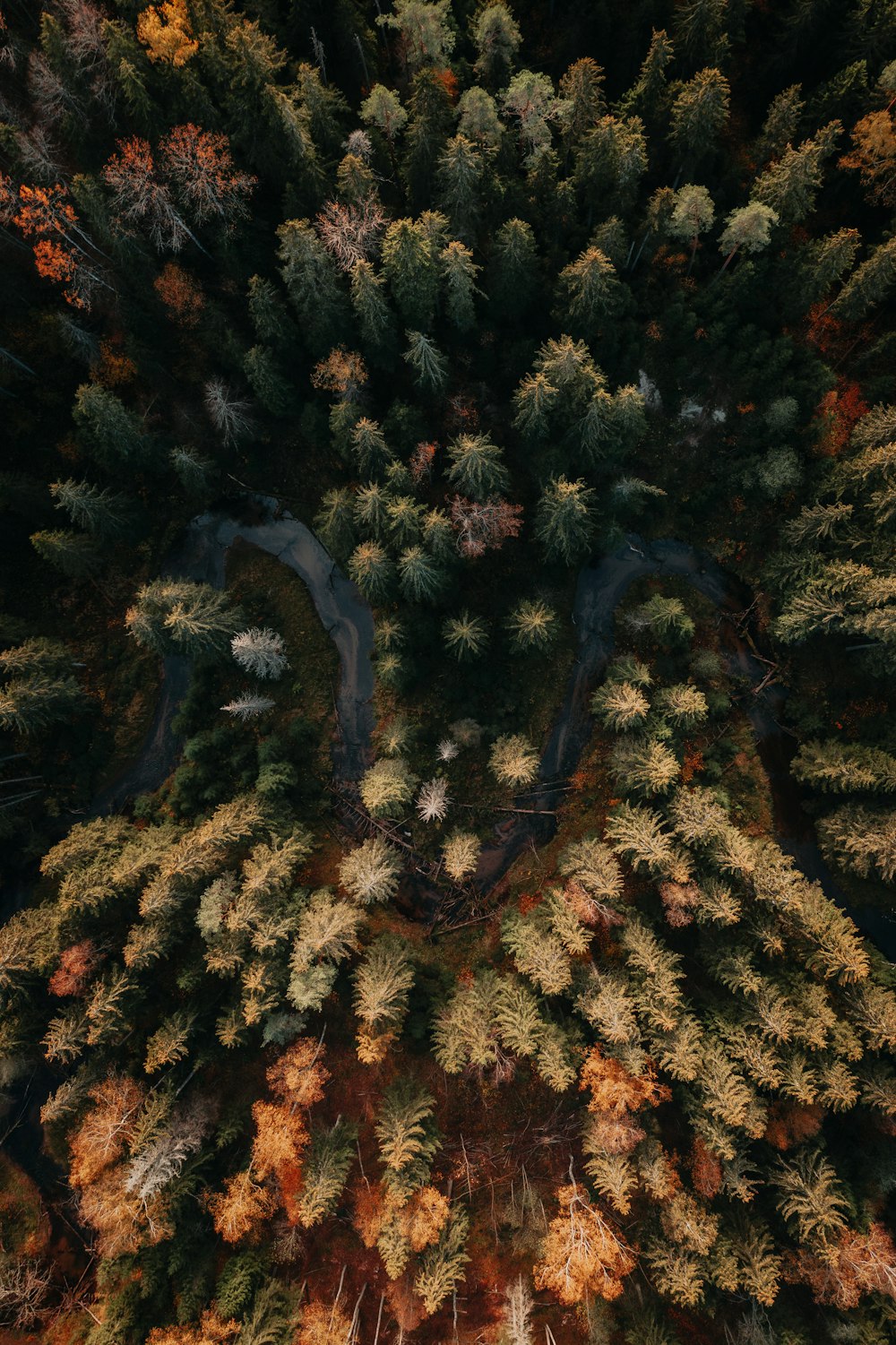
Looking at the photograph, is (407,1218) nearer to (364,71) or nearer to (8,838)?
(8,838)

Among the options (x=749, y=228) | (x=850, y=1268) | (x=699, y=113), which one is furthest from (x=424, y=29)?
(x=850, y=1268)

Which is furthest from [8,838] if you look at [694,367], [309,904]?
[694,367]

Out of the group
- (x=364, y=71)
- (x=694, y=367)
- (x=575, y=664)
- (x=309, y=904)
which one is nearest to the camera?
(x=364, y=71)

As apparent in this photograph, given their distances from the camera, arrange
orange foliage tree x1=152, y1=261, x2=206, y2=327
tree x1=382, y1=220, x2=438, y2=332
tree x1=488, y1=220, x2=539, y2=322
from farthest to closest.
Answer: orange foliage tree x1=152, y1=261, x2=206, y2=327 < tree x1=488, y1=220, x2=539, y2=322 < tree x1=382, y1=220, x2=438, y2=332

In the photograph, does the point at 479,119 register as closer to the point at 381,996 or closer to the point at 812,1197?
the point at 381,996

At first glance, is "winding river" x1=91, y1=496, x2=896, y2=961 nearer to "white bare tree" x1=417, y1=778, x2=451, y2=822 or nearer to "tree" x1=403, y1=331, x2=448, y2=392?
"white bare tree" x1=417, y1=778, x2=451, y2=822

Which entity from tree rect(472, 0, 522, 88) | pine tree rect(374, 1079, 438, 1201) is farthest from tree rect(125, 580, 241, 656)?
tree rect(472, 0, 522, 88)

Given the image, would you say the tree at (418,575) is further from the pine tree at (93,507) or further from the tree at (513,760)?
the pine tree at (93,507)
